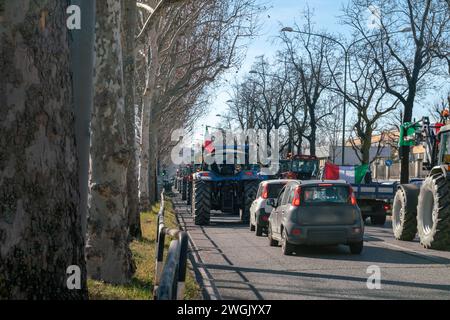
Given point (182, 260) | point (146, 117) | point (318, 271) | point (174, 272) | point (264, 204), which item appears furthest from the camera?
point (146, 117)

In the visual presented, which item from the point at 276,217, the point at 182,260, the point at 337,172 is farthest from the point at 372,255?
the point at 337,172

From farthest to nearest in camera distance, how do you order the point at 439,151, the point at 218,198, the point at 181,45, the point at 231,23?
the point at 181,45
the point at 231,23
the point at 218,198
the point at 439,151

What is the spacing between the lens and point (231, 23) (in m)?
28.3

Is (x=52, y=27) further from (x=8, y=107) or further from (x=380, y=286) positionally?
(x=380, y=286)

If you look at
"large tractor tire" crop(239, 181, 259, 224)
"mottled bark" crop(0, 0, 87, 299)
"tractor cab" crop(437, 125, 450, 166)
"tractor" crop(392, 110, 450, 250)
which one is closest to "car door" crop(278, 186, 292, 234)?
"tractor" crop(392, 110, 450, 250)

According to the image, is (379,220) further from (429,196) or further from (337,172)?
(429,196)

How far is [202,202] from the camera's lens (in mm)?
22109

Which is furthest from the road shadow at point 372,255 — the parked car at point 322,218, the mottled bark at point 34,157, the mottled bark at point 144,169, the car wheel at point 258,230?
the mottled bark at point 144,169

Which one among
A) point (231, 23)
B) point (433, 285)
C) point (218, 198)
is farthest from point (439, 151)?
point (231, 23)

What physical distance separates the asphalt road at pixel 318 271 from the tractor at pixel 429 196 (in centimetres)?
38

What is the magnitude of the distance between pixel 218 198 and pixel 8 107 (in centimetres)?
1982

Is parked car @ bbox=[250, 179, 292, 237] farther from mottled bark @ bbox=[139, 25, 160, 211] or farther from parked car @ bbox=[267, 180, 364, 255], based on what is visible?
mottled bark @ bbox=[139, 25, 160, 211]

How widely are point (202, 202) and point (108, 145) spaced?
12.9 m

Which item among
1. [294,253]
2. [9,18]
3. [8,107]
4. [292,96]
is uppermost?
[292,96]
